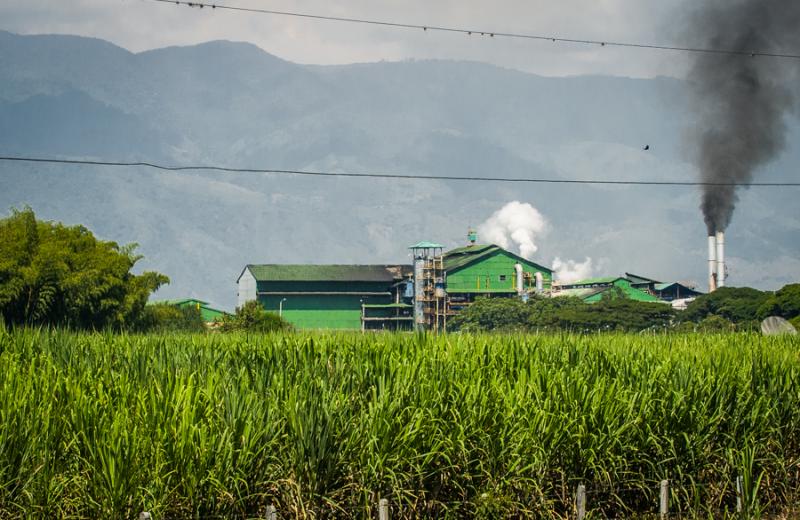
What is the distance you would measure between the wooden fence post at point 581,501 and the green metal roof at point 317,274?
93.4 metres

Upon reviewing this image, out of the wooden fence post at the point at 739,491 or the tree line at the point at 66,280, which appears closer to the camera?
the wooden fence post at the point at 739,491

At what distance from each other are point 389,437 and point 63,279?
45070 millimetres

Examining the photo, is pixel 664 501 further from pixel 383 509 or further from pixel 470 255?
pixel 470 255

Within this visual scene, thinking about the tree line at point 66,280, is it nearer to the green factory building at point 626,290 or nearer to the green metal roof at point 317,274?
the green metal roof at point 317,274

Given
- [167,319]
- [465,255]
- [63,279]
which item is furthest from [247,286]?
[63,279]

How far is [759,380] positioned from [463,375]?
15.6 ft

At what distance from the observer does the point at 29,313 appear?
52625 mm

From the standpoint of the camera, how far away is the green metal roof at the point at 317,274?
105375 millimetres

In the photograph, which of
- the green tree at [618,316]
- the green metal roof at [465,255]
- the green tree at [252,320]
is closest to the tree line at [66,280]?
the green tree at [252,320]

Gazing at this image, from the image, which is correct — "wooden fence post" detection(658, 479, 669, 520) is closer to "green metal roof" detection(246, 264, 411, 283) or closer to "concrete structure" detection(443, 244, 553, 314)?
"concrete structure" detection(443, 244, 553, 314)

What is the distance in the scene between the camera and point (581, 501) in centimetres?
1204

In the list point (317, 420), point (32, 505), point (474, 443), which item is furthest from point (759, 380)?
point (32, 505)

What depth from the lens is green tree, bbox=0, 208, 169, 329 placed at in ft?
170

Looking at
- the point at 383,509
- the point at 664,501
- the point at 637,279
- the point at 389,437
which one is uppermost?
the point at 637,279
